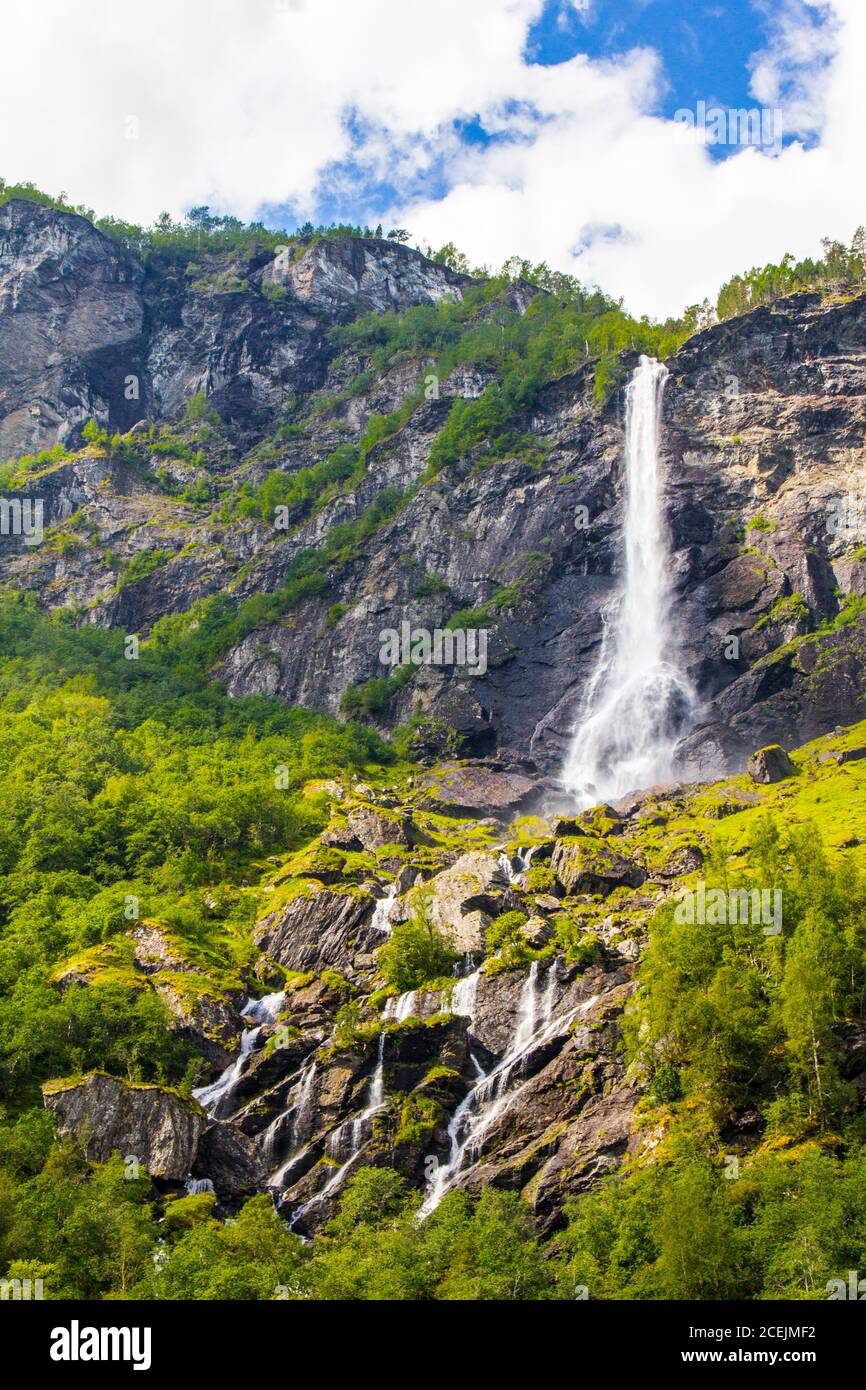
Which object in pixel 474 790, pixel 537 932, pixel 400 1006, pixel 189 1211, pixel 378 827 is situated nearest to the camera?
pixel 189 1211

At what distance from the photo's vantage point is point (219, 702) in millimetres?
147000

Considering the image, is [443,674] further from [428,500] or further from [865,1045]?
[865,1045]

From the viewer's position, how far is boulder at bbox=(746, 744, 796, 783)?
107250 millimetres

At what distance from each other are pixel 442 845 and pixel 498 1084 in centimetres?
3870

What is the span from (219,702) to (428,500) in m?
41.3

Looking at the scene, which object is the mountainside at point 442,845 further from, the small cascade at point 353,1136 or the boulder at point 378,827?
the boulder at point 378,827

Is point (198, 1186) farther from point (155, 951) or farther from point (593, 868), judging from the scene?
point (593, 868)

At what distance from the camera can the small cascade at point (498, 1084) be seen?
62.1 m

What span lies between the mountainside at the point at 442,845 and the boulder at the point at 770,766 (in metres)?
0.87

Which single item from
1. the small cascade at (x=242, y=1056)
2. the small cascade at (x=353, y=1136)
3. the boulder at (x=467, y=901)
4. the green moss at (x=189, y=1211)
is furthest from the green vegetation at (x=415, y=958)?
the green moss at (x=189, y=1211)

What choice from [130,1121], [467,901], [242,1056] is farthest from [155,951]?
[467,901]

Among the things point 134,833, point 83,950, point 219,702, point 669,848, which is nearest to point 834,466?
point 669,848

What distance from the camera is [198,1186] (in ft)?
200

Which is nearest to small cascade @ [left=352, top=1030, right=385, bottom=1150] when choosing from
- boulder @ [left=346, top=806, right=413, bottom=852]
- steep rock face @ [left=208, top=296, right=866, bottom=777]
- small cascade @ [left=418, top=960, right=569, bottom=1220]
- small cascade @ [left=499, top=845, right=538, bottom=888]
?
small cascade @ [left=418, top=960, right=569, bottom=1220]
